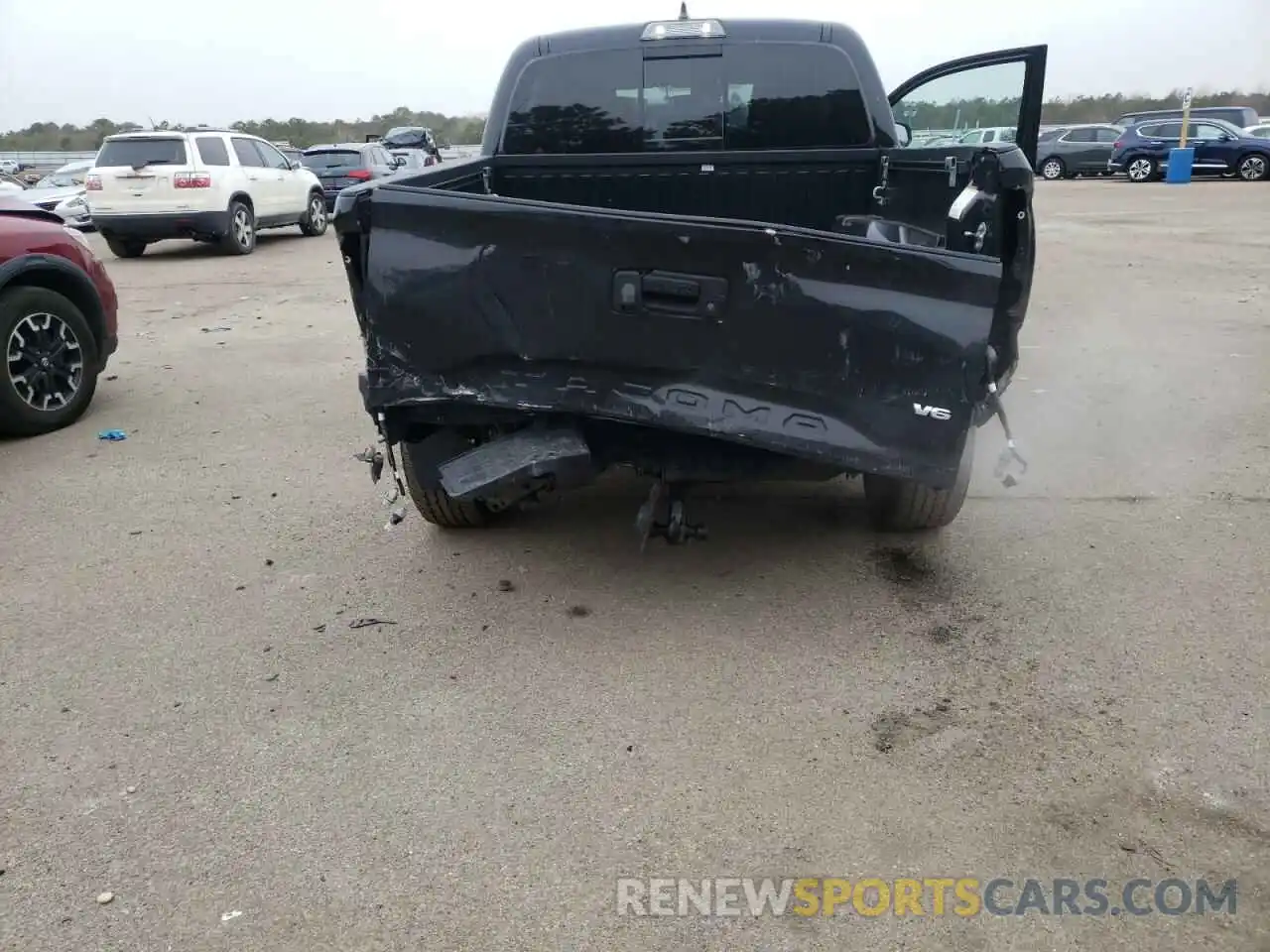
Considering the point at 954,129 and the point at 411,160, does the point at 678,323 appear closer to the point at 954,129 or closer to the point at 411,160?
the point at 954,129

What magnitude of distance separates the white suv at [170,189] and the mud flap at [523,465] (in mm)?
12829

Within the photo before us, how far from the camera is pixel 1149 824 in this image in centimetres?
263

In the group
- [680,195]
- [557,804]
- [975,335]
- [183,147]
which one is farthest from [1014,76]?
[183,147]

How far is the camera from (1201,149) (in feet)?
85.1

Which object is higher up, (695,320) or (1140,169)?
(695,320)

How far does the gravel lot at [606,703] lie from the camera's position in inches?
97.9

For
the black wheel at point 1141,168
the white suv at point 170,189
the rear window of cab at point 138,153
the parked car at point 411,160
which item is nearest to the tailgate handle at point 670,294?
the white suv at point 170,189

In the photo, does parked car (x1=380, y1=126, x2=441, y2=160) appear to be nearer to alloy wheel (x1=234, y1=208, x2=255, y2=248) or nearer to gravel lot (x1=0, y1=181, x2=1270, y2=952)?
alloy wheel (x1=234, y1=208, x2=255, y2=248)

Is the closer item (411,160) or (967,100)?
(967,100)

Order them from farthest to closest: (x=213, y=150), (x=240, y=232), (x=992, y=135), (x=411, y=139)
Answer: (x=411, y=139), (x=240, y=232), (x=213, y=150), (x=992, y=135)

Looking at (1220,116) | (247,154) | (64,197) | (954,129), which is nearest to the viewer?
(954,129)

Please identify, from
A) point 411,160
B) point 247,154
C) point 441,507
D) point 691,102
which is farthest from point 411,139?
point 441,507

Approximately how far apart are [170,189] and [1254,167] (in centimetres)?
2454

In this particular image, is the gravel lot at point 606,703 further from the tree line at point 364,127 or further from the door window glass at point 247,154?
the tree line at point 364,127
